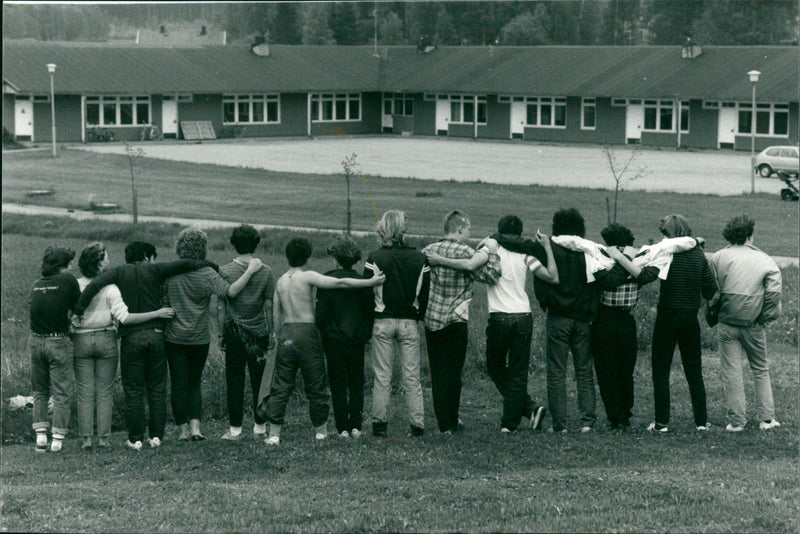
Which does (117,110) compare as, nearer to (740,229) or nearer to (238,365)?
(238,365)

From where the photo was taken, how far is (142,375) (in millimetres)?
7996

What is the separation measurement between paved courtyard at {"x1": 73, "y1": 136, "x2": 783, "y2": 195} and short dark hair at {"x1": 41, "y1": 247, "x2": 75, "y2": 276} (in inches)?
888

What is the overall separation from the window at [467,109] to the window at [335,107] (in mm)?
5211

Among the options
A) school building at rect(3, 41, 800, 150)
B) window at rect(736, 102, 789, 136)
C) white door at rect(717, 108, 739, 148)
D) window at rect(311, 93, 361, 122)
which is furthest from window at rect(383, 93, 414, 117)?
window at rect(736, 102, 789, 136)

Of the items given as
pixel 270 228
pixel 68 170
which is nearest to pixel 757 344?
pixel 270 228

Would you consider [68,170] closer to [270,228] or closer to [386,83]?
[386,83]

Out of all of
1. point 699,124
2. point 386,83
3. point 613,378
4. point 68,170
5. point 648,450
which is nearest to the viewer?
point 648,450

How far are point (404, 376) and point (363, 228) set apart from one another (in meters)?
15.5

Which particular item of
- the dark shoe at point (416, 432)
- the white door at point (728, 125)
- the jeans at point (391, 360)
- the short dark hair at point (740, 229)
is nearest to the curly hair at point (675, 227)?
the short dark hair at point (740, 229)

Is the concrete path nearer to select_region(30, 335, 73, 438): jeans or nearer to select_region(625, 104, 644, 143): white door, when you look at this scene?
select_region(30, 335, 73, 438): jeans

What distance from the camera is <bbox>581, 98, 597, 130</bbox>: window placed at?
4762 cm

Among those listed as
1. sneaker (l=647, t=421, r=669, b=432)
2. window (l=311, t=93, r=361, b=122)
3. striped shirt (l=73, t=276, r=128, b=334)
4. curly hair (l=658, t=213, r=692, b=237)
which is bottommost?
sneaker (l=647, t=421, r=669, b=432)

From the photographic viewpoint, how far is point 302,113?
4578 centimetres

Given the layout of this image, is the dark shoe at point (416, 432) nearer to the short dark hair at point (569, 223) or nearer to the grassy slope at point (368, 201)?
the short dark hair at point (569, 223)
